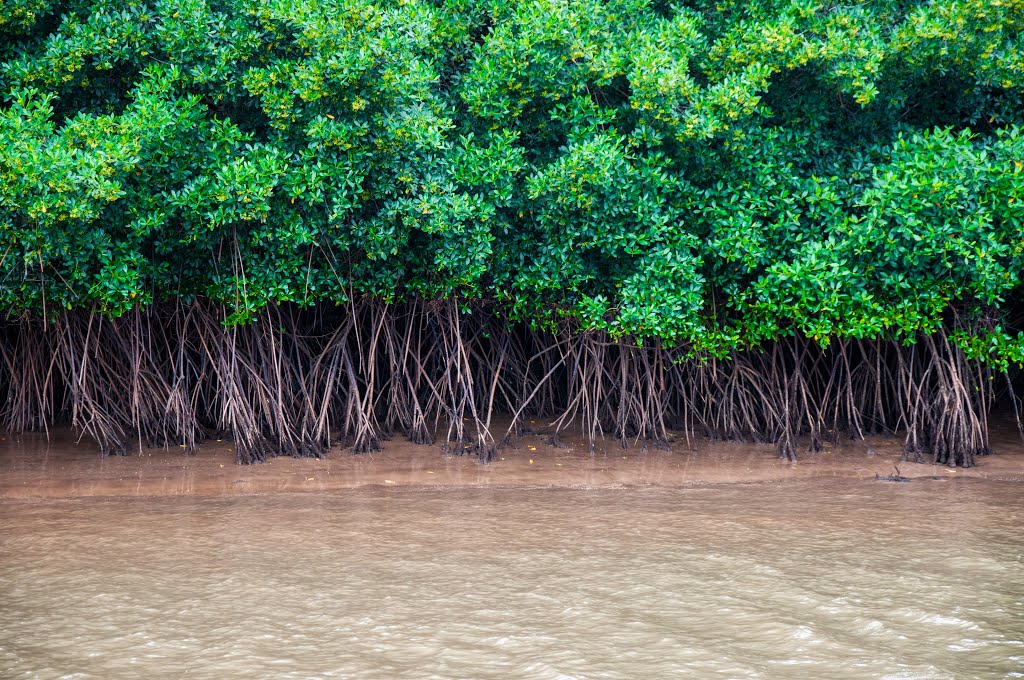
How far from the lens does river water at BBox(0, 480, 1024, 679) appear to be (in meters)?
3.40

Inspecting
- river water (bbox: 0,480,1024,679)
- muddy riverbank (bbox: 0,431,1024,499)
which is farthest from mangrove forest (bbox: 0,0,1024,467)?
river water (bbox: 0,480,1024,679)

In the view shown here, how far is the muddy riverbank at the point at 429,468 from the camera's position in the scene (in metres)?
6.06

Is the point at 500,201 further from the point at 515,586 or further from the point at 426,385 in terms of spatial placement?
the point at 515,586

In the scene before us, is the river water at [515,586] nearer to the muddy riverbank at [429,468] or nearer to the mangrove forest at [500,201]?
the muddy riverbank at [429,468]

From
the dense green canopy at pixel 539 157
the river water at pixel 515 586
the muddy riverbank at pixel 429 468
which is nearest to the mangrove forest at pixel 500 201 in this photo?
the dense green canopy at pixel 539 157

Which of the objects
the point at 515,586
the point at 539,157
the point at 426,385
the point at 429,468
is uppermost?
the point at 539,157

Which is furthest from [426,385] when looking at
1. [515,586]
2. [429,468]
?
[515,586]

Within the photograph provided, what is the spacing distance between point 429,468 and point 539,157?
209 cm

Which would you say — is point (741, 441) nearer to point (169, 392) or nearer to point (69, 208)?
point (169, 392)

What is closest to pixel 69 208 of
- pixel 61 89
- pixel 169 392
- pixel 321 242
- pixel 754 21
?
pixel 61 89

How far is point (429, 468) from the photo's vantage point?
21.5 ft

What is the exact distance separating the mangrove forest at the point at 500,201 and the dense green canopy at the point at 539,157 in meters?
0.02

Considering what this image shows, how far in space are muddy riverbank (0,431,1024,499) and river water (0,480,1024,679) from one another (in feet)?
1.21

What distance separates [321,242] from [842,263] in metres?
3.10
